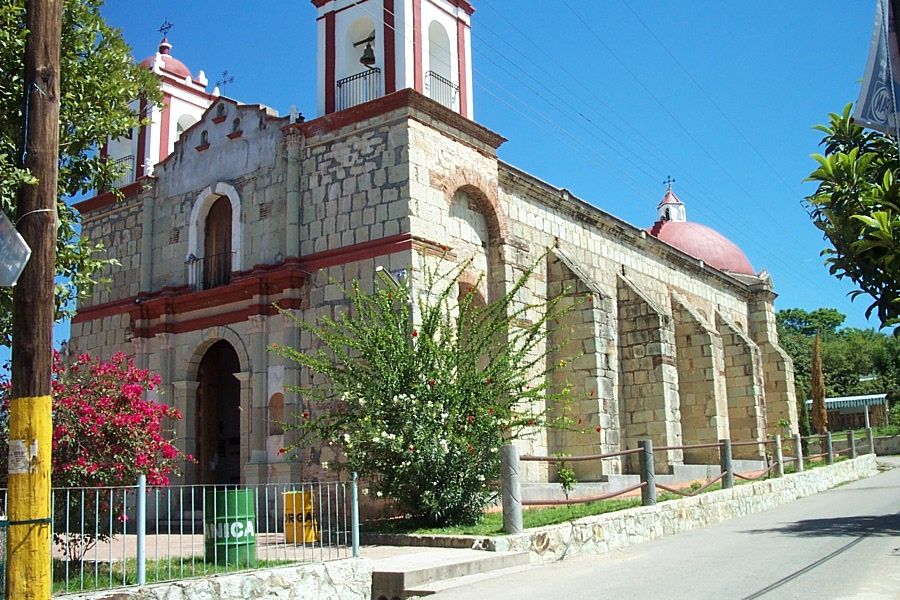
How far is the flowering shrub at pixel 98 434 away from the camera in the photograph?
9023 millimetres

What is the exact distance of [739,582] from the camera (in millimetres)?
8914

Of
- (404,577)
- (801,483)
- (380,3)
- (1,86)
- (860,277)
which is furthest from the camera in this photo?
(801,483)

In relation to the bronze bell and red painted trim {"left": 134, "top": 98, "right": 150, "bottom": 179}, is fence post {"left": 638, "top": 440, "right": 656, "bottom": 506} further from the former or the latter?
red painted trim {"left": 134, "top": 98, "right": 150, "bottom": 179}

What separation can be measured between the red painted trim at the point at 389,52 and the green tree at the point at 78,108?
23.9 ft

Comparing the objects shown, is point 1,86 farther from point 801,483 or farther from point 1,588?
point 801,483

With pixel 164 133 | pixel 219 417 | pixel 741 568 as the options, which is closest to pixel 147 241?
pixel 164 133

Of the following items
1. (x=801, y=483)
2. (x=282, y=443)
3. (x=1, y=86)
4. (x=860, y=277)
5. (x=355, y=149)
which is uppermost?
(x=355, y=149)

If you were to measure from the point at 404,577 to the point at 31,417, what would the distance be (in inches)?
178

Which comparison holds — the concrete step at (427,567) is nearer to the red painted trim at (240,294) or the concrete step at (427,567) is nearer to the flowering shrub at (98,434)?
the flowering shrub at (98,434)

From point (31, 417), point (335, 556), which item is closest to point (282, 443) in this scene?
point (335, 556)

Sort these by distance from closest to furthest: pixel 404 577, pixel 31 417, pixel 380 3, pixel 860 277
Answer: pixel 31 417, pixel 404 577, pixel 860 277, pixel 380 3

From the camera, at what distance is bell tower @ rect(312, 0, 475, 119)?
17.1m

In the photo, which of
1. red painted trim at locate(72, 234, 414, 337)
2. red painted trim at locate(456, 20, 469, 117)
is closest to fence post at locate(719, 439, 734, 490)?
red painted trim at locate(72, 234, 414, 337)

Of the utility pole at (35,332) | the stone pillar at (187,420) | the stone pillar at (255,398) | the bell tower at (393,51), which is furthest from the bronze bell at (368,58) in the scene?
the utility pole at (35,332)
